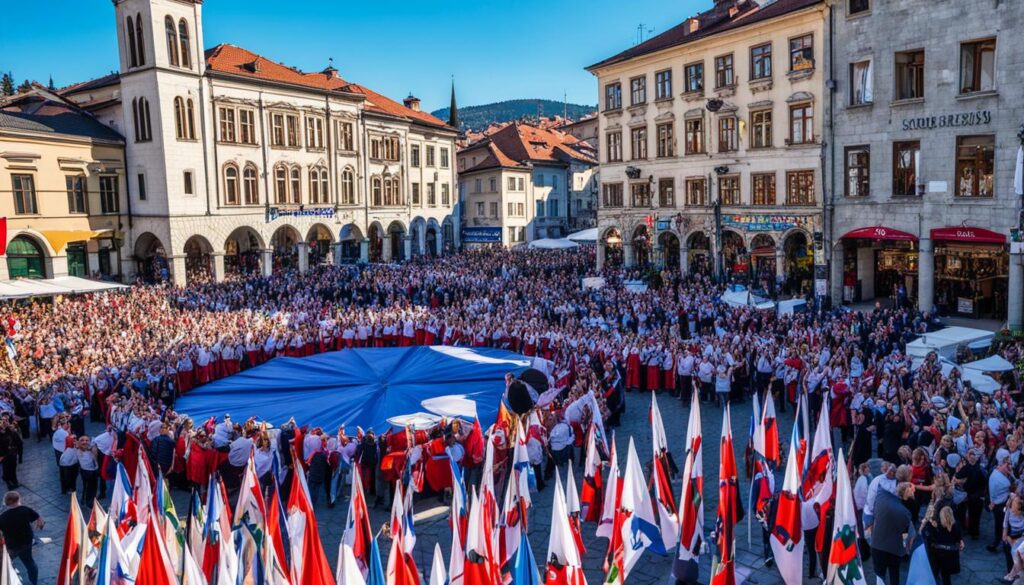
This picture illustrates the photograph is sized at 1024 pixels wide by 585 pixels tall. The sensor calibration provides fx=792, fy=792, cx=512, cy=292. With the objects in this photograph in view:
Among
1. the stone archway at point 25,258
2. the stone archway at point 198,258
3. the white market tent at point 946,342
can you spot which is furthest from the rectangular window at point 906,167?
the stone archway at point 25,258

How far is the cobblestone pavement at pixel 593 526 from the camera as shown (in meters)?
11.6

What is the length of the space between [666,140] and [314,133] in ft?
76.6

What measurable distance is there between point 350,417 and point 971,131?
2505 centimetres

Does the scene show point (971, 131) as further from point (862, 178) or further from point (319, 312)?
→ point (319, 312)

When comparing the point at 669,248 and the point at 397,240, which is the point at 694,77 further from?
the point at 397,240

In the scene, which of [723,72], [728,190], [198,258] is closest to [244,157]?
[198,258]

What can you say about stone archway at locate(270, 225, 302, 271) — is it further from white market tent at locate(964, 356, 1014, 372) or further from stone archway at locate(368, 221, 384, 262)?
white market tent at locate(964, 356, 1014, 372)

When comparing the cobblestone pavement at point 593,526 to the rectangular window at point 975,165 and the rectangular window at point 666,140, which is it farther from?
the rectangular window at point 666,140

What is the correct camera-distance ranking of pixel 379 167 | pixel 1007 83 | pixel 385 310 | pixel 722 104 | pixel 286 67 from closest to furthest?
pixel 1007 83 < pixel 385 310 < pixel 722 104 < pixel 286 67 < pixel 379 167

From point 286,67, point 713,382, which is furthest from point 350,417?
point 286,67

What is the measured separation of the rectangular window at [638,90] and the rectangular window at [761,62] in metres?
7.23

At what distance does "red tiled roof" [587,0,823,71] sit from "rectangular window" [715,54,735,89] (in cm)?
136

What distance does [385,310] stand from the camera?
30797 mm

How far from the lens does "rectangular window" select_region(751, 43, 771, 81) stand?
37844mm
